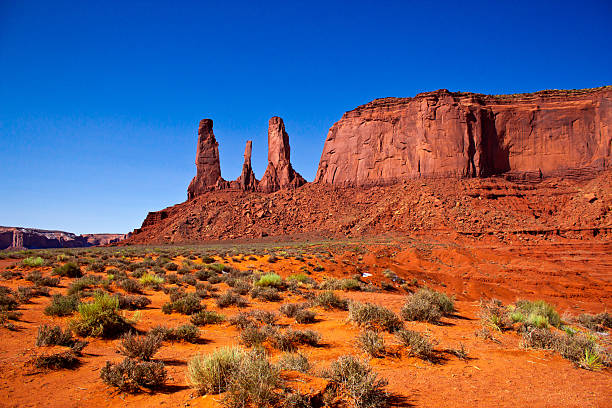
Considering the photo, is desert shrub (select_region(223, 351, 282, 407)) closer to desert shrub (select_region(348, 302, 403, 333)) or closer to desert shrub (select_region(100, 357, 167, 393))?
desert shrub (select_region(100, 357, 167, 393))

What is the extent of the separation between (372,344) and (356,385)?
2.03 m

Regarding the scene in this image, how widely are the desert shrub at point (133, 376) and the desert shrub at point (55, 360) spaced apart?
1112mm

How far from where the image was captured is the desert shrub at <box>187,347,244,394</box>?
3.66 m

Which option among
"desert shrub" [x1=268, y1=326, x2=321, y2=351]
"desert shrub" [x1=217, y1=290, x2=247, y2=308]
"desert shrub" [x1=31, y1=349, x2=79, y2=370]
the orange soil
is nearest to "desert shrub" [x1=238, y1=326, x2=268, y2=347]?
"desert shrub" [x1=268, y1=326, x2=321, y2=351]

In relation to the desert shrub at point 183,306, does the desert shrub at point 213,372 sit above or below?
above

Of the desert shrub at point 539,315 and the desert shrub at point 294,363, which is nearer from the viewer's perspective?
the desert shrub at point 294,363

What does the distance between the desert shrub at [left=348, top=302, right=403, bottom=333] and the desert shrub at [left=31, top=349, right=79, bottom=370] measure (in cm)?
537

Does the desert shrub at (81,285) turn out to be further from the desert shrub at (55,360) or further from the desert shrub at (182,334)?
the desert shrub at (55,360)

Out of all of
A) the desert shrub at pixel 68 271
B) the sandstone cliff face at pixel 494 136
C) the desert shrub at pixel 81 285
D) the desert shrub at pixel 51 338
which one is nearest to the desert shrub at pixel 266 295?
the desert shrub at pixel 81 285

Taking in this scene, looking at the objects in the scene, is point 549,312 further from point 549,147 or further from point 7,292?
point 549,147

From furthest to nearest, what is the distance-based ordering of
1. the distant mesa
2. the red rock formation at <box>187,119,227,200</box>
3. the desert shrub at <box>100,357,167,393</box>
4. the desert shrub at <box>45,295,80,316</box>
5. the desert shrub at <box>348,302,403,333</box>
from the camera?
the red rock formation at <box>187,119,227,200</box> → the distant mesa → the desert shrub at <box>45,295,80,316</box> → the desert shrub at <box>348,302,403,333</box> → the desert shrub at <box>100,357,167,393</box>

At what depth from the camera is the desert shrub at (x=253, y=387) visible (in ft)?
10.5

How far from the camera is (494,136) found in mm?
61594

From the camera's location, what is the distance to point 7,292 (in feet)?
28.3
